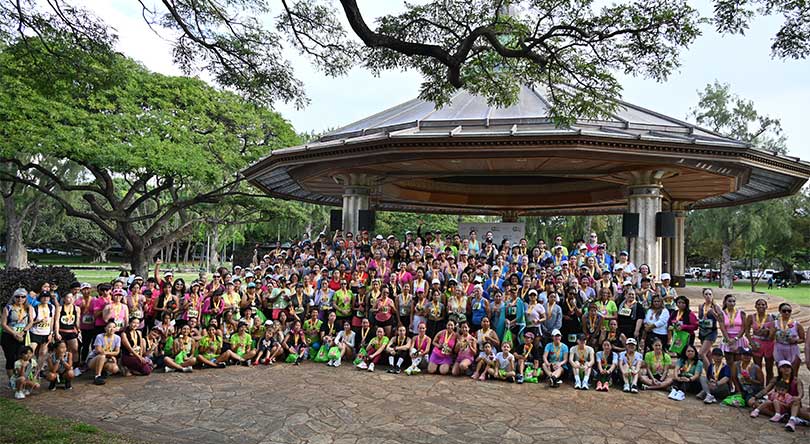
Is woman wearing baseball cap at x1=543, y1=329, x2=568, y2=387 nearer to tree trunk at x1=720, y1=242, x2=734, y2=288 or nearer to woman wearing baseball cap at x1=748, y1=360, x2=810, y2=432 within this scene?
woman wearing baseball cap at x1=748, y1=360, x2=810, y2=432

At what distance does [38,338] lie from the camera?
8.03m

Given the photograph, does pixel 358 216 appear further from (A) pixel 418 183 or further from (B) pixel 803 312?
(B) pixel 803 312

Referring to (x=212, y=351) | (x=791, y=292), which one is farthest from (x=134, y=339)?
(x=791, y=292)

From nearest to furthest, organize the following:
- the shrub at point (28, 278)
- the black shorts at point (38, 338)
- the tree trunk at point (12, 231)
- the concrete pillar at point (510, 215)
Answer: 1. the black shorts at point (38, 338)
2. the shrub at point (28, 278)
3. the concrete pillar at point (510, 215)
4. the tree trunk at point (12, 231)

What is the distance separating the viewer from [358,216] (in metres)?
15.7

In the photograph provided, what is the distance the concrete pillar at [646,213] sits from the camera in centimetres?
1362

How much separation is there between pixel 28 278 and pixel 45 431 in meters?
11.3

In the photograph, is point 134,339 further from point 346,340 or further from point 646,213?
point 646,213

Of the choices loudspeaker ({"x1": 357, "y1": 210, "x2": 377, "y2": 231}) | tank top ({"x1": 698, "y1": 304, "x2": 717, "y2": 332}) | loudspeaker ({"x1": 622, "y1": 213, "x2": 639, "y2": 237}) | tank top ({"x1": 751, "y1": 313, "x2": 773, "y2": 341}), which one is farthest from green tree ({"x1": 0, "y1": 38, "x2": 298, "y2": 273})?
tank top ({"x1": 751, "y1": 313, "x2": 773, "y2": 341})

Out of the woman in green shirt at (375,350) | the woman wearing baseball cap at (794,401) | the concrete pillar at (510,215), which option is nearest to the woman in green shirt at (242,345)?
the woman in green shirt at (375,350)

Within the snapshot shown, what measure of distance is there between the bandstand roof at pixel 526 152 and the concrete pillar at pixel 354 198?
176 mm

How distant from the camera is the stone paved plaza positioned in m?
6.17

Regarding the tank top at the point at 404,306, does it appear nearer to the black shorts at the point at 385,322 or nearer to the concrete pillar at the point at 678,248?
the black shorts at the point at 385,322

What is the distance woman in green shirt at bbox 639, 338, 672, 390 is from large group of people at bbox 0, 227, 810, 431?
21 mm
